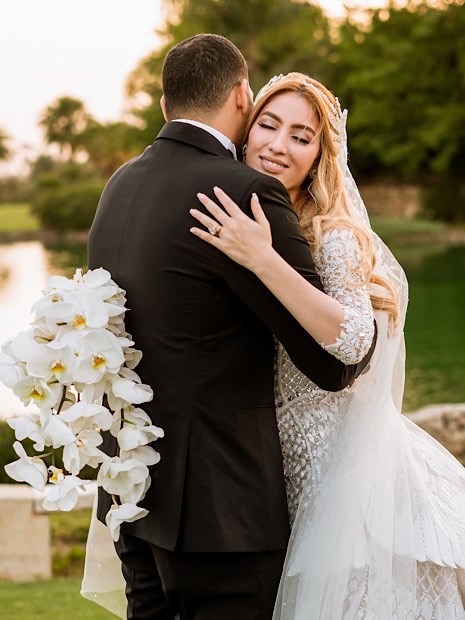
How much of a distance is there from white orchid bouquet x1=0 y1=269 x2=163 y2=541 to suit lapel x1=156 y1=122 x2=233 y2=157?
1.26ft

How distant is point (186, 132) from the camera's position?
7.41ft

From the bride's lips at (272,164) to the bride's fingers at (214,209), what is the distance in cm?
43

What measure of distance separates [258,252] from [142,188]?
380 mm

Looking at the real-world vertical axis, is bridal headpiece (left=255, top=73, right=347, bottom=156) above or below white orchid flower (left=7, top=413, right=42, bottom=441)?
above

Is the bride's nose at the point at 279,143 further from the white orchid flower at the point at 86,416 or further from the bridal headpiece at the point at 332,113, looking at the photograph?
the white orchid flower at the point at 86,416

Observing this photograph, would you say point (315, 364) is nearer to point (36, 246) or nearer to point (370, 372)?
point (370, 372)

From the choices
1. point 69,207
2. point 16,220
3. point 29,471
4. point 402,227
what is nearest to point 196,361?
point 29,471

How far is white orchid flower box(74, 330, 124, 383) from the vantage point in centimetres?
214

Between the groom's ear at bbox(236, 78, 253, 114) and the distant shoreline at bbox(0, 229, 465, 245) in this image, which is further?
the distant shoreline at bbox(0, 229, 465, 245)

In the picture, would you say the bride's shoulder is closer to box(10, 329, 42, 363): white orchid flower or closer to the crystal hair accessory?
the crystal hair accessory

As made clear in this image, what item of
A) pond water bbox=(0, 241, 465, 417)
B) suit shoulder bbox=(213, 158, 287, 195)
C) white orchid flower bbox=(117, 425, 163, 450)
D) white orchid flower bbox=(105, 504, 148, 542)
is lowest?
white orchid flower bbox=(105, 504, 148, 542)

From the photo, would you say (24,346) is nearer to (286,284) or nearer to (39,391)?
(39,391)

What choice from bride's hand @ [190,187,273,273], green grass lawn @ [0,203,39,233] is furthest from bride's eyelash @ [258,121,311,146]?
green grass lawn @ [0,203,39,233]

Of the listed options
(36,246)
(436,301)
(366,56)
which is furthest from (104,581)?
(366,56)
